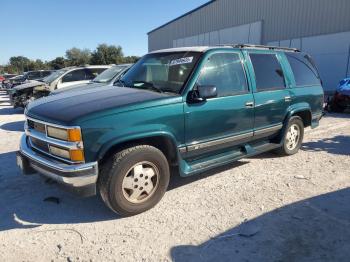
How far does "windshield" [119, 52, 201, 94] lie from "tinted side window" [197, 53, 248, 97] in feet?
0.70

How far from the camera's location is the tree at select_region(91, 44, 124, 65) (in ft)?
211

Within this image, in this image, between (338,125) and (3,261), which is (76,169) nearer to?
(3,261)

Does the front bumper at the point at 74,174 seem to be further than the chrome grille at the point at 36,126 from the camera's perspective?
No

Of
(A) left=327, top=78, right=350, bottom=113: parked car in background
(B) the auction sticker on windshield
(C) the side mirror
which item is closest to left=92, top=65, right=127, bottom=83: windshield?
(B) the auction sticker on windshield

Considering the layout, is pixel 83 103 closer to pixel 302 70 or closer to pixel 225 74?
pixel 225 74

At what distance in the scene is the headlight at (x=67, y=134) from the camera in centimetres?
337

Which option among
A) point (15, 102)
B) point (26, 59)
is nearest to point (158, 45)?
point (15, 102)

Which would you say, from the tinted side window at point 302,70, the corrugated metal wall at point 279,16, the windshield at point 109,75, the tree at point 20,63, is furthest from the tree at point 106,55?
the tinted side window at point 302,70

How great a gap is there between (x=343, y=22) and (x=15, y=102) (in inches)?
663

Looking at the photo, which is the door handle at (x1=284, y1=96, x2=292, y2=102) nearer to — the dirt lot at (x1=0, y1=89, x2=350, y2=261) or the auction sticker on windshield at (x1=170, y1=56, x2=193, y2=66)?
the dirt lot at (x1=0, y1=89, x2=350, y2=261)

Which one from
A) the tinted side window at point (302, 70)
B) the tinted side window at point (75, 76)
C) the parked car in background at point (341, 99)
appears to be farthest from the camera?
the tinted side window at point (75, 76)

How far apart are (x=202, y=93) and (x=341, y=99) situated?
9.09m

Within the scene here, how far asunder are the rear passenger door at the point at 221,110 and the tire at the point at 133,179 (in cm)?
55

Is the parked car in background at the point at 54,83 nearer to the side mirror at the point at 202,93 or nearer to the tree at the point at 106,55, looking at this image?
the side mirror at the point at 202,93
